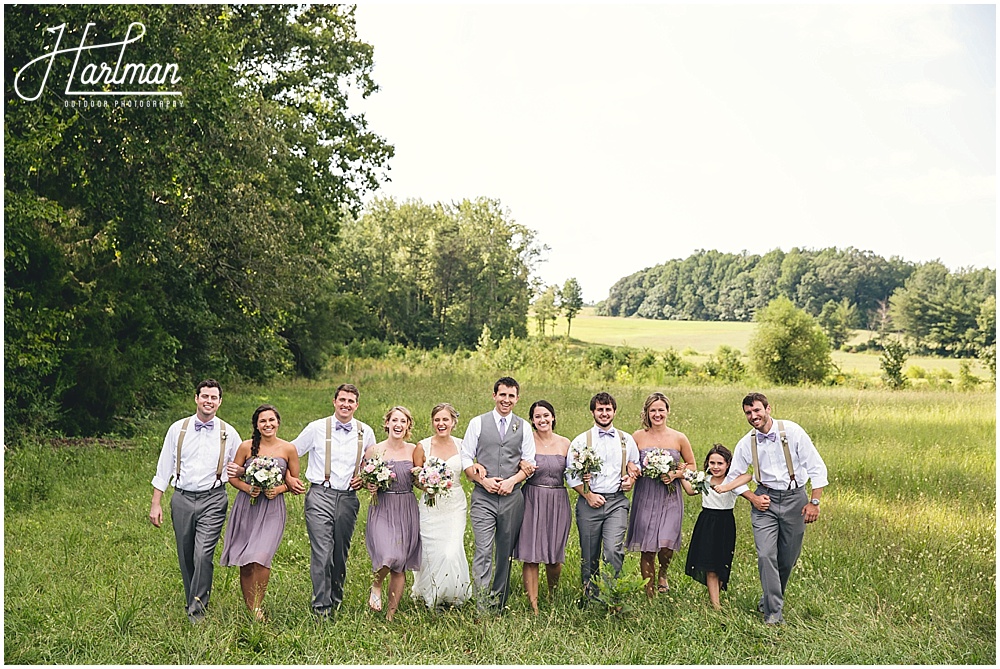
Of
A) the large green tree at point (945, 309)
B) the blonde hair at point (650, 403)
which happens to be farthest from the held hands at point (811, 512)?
the large green tree at point (945, 309)

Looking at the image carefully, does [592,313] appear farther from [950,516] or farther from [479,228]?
[950,516]

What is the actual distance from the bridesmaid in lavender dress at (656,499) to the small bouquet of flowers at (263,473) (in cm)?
293

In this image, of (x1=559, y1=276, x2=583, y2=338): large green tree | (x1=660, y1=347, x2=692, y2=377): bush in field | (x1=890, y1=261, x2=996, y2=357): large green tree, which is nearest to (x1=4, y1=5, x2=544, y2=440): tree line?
(x1=660, y1=347, x2=692, y2=377): bush in field

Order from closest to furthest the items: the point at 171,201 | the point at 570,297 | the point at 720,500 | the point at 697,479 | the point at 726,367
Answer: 1. the point at 697,479
2. the point at 720,500
3. the point at 171,201
4. the point at 726,367
5. the point at 570,297

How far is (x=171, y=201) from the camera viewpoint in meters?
17.2

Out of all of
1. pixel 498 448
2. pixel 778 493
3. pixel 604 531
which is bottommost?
pixel 604 531

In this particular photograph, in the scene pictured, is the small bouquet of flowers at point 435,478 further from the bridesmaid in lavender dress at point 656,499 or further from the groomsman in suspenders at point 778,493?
the groomsman in suspenders at point 778,493

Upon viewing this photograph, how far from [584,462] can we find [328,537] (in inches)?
83.0

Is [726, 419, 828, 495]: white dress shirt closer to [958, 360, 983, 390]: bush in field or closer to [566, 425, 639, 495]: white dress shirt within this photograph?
[566, 425, 639, 495]: white dress shirt

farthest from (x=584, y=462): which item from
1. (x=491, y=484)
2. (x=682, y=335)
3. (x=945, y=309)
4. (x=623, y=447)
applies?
(x=682, y=335)

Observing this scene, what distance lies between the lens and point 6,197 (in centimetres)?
1139

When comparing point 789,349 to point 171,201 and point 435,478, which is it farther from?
point 435,478

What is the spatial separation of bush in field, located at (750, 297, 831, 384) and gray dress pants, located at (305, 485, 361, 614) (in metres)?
39.1

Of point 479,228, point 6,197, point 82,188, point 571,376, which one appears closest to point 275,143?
point 82,188
